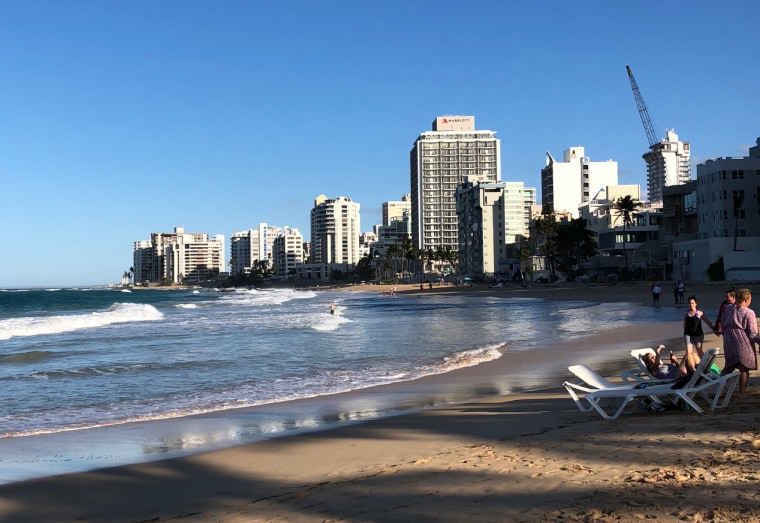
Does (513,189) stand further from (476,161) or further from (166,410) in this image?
(166,410)

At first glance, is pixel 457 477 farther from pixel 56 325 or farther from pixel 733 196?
pixel 733 196

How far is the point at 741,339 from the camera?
9.26 metres

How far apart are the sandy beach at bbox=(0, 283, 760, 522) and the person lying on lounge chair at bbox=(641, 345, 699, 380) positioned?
0.67 m

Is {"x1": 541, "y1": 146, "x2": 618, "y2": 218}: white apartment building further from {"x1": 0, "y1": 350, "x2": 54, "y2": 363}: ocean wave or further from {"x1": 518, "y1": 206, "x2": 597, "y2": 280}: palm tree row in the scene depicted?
{"x1": 0, "y1": 350, "x2": 54, "y2": 363}: ocean wave

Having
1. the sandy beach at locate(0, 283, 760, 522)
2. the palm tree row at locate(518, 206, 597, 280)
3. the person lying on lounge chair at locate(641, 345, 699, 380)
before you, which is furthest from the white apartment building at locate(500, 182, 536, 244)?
the sandy beach at locate(0, 283, 760, 522)

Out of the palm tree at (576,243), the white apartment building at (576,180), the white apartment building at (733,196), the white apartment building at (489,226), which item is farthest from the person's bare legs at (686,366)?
the white apartment building at (576,180)

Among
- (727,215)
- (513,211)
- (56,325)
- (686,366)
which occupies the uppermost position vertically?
(513,211)

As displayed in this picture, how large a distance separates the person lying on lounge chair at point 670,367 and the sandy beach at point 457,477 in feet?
2.21

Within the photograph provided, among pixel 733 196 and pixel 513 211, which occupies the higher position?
pixel 513 211

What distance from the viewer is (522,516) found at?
15.8 ft

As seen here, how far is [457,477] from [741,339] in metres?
5.20

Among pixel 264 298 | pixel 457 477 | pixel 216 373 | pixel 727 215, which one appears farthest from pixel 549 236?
pixel 457 477

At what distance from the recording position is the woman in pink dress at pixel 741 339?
9.21m

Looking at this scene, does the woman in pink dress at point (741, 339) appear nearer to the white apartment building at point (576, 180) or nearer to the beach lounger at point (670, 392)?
the beach lounger at point (670, 392)
